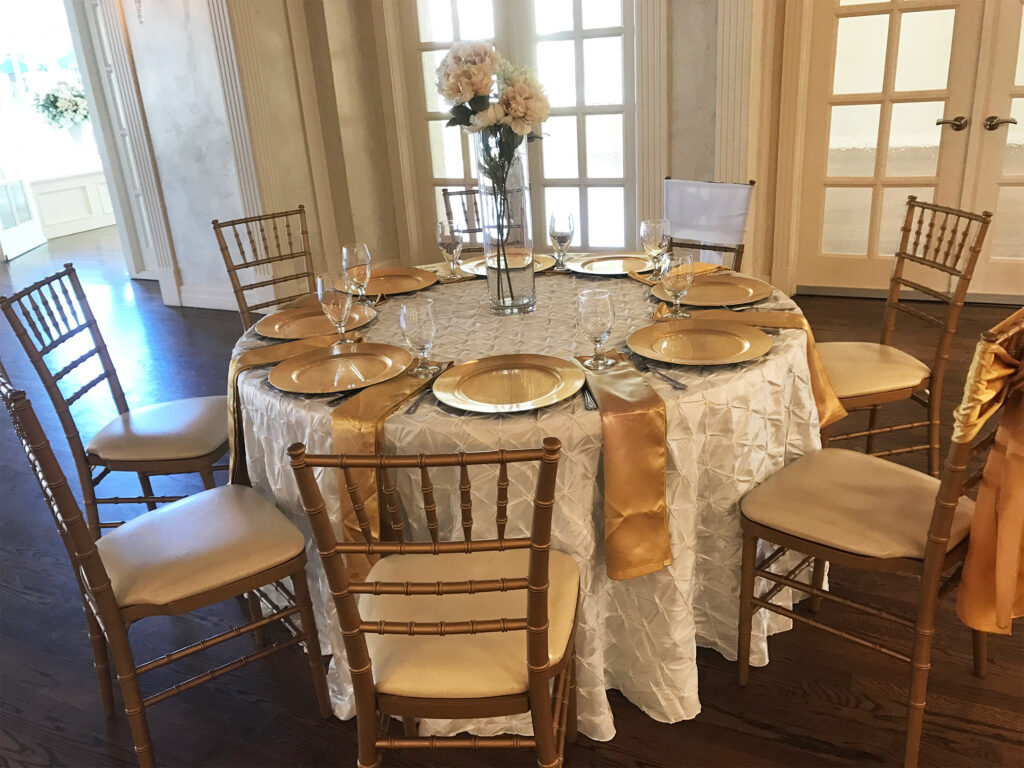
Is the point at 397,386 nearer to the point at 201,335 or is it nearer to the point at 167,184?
the point at 201,335

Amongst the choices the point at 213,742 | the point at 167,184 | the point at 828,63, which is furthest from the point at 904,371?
the point at 167,184

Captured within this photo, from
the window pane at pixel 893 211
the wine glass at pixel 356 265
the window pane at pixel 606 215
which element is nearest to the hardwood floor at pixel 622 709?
the wine glass at pixel 356 265

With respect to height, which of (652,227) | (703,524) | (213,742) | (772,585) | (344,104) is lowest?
(213,742)

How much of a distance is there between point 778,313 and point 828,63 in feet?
9.36

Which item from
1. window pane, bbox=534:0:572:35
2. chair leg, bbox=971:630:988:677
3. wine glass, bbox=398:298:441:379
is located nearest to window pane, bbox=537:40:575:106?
window pane, bbox=534:0:572:35

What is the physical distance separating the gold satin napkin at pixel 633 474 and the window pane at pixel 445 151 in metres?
3.56

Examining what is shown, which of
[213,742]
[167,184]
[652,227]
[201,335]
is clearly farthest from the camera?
[167,184]

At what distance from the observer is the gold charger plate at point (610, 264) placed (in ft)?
8.07

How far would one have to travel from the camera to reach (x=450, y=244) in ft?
8.27

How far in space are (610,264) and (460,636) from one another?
147cm

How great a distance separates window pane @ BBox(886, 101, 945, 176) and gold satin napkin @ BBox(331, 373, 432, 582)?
3482 mm

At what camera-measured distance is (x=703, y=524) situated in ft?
5.98

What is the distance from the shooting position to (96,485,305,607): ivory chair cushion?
5.32ft

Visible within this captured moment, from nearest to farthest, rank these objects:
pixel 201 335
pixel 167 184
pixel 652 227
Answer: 1. pixel 652 227
2. pixel 201 335
3. pixel 167 184
